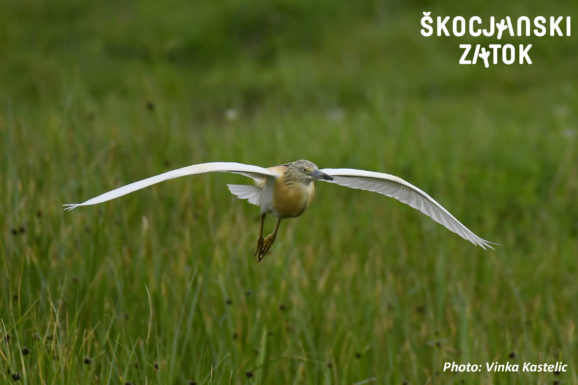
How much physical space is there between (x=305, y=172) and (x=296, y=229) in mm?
3475

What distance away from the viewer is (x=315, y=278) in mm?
3965

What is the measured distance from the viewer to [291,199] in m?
1.42

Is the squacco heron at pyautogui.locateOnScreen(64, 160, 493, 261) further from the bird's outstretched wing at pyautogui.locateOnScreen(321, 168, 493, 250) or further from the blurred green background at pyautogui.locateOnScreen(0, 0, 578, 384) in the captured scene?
the blurred green background at pyautogui.locateOnScreen(0, 0, 578, 384)

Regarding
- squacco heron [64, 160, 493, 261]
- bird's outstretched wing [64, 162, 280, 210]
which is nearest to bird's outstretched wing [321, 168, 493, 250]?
squacco heron [64, 160, 493, 261]

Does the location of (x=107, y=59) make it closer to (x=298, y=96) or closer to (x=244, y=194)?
(x=298, y=96)

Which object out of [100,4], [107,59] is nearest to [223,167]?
[107,59]

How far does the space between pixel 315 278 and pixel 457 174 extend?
2116mm

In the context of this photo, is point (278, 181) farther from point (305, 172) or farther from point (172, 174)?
point (172, 174)

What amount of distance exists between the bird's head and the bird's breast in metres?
0.01

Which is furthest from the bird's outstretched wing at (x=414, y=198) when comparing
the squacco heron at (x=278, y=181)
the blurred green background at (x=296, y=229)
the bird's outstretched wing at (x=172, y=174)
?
the blurred green background at (x=296, y=229)

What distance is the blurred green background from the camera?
313 cm

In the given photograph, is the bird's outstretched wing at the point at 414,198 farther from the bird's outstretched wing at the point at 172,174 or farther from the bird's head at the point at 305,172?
the bird's outstretched wing at the point at 172,174

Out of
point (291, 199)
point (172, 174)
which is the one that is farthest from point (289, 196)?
point (172, 174)

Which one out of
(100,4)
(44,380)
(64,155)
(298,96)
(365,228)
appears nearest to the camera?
(44,380)
